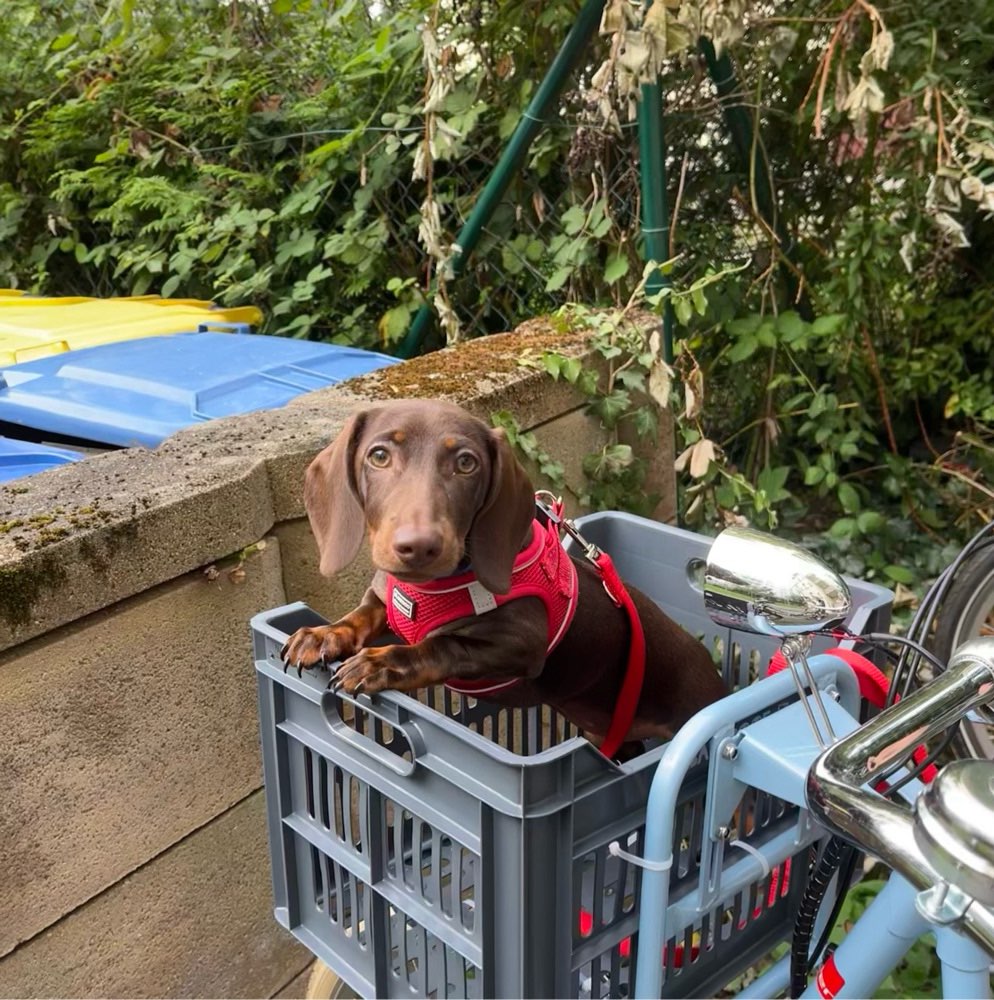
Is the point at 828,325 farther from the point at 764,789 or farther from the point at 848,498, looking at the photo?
the point at 764,789

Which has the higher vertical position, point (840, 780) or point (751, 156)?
point (751, 156)

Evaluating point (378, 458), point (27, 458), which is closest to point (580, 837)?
point (378, 458)

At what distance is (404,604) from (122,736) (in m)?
0.56

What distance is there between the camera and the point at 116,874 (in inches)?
63.3

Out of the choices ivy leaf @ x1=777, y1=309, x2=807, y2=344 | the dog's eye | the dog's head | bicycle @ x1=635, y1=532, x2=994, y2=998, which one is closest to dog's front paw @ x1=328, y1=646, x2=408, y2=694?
the dog's head

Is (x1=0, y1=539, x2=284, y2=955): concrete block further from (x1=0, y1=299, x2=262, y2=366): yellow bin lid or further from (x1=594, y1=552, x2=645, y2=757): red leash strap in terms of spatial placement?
(x1=0, y1=299, x2=262, y2=366): yellow bin lid

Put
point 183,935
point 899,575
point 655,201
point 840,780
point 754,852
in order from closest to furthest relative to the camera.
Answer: point 840,780 → point 754,852 → point 183,935 → point 655,201 → point 899,575

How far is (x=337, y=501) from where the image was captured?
1.37 m

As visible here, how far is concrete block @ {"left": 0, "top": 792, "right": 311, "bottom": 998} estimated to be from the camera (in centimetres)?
156

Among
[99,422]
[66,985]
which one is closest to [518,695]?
[66,985]

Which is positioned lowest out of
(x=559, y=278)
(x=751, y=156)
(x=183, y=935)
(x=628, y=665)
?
(x=183, y=935)

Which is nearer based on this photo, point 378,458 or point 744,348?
point 378,458

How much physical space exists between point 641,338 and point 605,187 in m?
0.67

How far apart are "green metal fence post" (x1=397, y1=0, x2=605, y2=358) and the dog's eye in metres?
1.77
